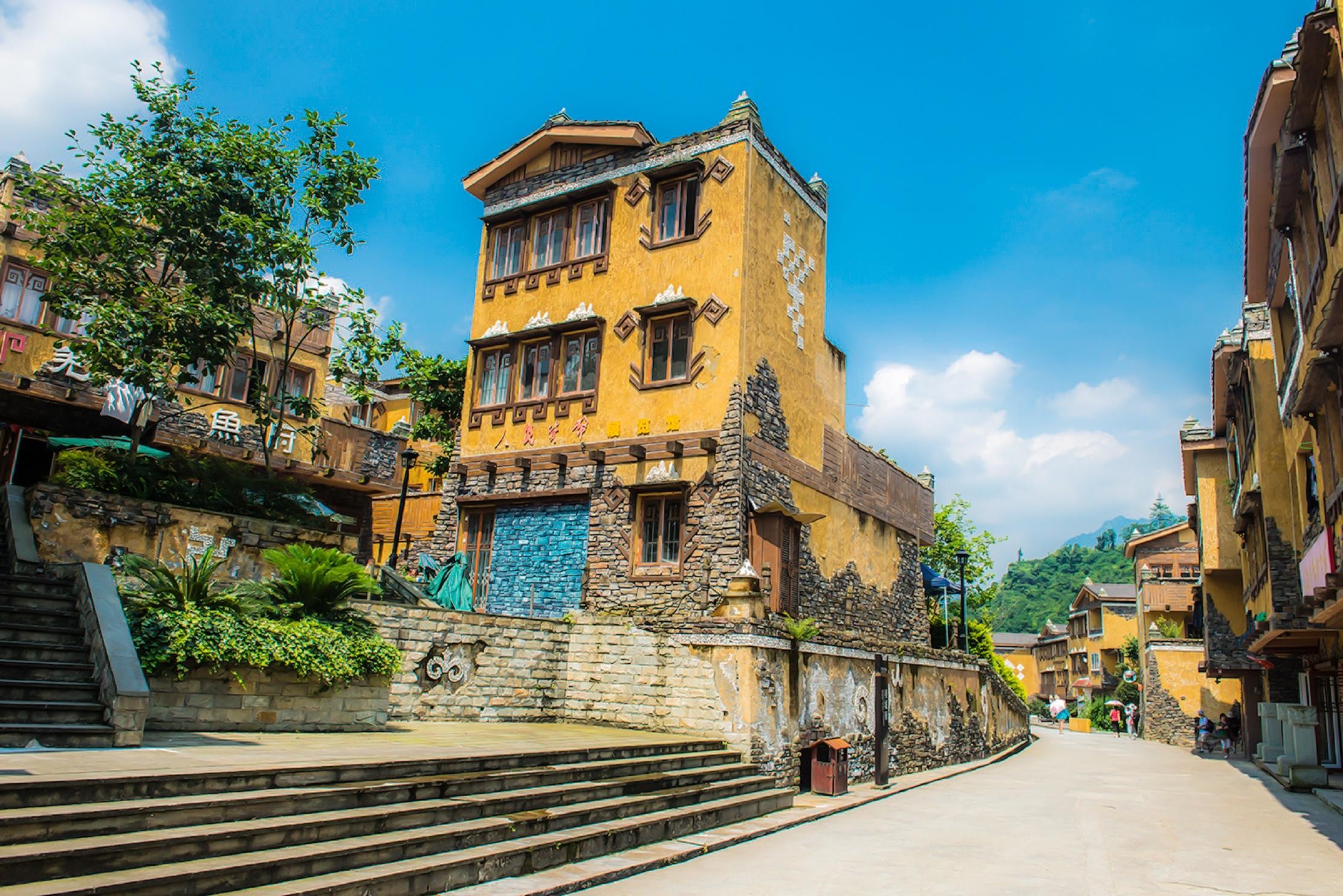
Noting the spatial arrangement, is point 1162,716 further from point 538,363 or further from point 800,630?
point 538,363

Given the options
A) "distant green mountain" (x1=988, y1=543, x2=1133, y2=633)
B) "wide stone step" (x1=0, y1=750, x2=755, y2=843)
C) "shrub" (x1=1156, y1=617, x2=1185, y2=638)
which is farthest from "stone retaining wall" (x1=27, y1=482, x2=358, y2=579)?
"distant green mountain" (x1=988, y1=543, x2=1133, y2=633)

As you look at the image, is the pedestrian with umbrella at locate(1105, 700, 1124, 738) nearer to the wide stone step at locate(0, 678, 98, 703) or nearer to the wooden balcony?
the wooden balcony

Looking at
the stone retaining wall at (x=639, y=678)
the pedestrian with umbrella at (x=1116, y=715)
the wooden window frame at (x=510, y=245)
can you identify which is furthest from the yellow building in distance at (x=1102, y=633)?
the wooden window frame at (x=510, y=245)

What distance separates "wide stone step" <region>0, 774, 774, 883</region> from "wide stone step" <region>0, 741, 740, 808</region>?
0.34 metres

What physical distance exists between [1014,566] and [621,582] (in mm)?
112055

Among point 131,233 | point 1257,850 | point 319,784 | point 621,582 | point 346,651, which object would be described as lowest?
point 1257,850

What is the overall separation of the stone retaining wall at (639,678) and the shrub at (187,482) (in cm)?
347

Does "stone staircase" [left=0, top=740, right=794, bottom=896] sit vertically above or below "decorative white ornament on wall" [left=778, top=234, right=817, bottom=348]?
below

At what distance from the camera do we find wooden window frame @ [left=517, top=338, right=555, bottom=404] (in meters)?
19.6

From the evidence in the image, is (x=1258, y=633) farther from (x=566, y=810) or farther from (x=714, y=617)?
(x=566, y=810)

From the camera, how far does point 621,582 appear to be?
685 inches

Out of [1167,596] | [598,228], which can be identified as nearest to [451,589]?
[598,228]

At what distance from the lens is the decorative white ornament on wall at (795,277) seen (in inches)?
760

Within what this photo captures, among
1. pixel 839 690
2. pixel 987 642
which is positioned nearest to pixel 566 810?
pixel 839 690
